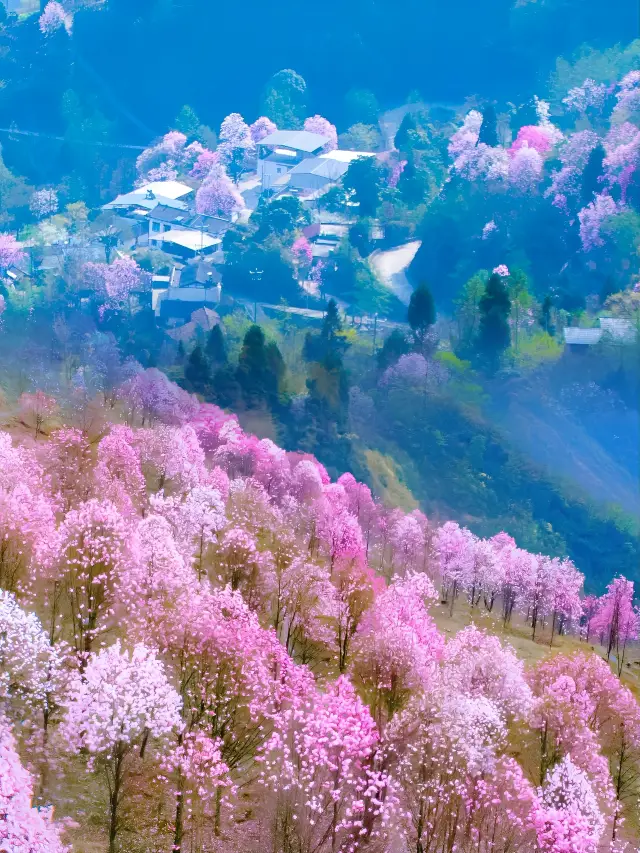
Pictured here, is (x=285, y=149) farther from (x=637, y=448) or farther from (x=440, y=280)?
(x=637, y=448)

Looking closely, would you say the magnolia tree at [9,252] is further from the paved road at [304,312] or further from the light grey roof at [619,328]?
the light grey roof at [619,328]

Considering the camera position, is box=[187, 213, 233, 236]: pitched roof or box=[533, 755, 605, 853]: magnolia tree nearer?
box=[533, 755, 605, 853]: magnolia tree

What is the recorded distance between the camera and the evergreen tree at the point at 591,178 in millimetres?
50062

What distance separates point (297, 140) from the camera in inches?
2141

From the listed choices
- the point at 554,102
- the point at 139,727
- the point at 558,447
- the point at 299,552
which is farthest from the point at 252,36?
the point at 139,727

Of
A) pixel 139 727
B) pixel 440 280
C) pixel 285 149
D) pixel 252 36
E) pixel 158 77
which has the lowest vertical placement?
pixel 139 727

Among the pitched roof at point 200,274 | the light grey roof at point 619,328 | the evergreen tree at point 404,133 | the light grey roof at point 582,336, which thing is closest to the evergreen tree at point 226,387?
the pitched roof at point 200,274

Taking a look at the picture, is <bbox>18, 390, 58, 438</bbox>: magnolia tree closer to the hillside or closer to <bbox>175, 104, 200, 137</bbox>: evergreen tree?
the hillside

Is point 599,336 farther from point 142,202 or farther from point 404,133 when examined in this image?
point 142,202

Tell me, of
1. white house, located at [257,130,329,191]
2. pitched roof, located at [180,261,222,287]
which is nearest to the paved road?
pitched roof, located at [180,261,222,287]

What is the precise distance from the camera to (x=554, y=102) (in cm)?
5844

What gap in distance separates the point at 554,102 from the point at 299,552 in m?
42.3

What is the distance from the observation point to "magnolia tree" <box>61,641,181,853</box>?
52.8 ft

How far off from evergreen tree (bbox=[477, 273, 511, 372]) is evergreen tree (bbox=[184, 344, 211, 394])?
37.2 feet
